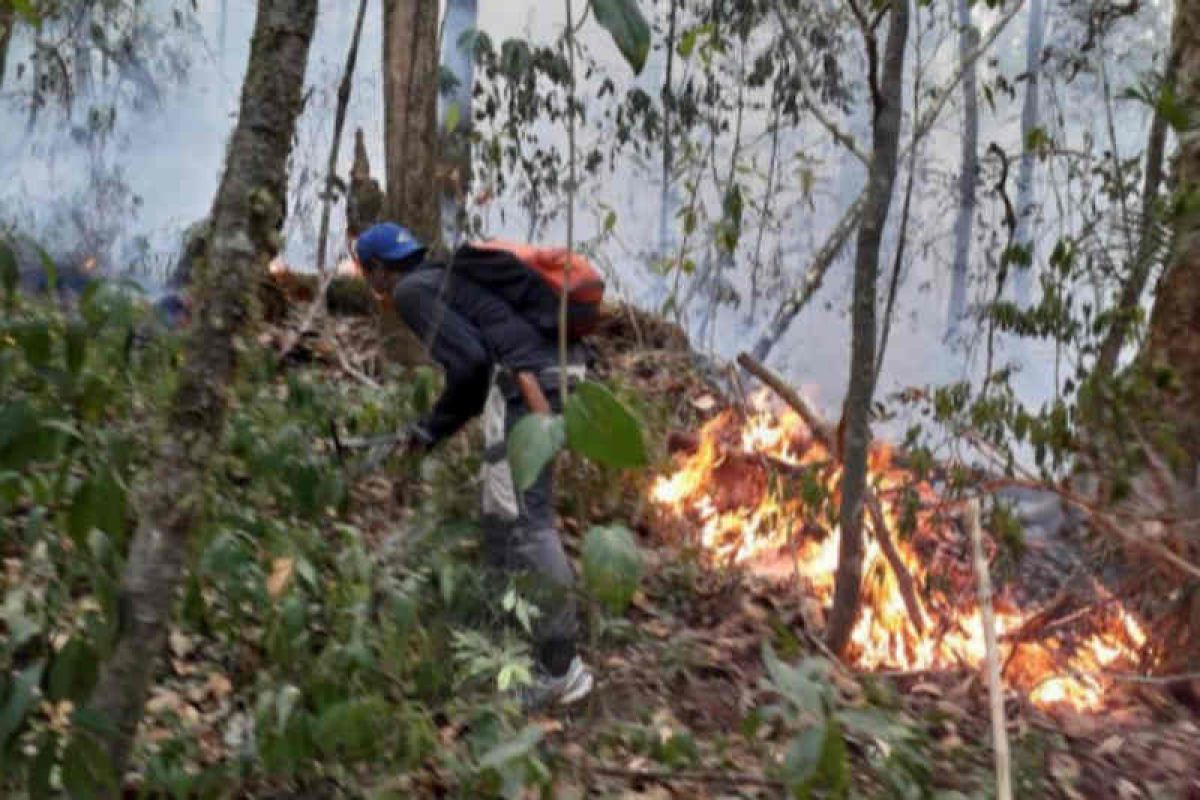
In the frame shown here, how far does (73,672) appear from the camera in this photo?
1.98m

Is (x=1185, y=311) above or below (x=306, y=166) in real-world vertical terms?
below

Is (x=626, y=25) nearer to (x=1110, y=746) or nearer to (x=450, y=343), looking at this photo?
(x=450, y=343)

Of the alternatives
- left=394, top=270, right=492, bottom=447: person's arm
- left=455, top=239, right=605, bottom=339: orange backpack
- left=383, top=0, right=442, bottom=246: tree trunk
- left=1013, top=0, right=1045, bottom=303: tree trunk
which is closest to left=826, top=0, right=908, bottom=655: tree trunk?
left=455, top=239, right=605, bottom=339: orange backpack

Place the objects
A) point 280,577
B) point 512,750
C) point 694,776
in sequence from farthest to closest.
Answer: point 694,776, point 280,577, point 512,750

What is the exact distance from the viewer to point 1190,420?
211 inches

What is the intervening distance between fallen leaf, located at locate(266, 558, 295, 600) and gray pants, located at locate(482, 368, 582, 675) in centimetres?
130

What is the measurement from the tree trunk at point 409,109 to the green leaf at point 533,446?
5694mm

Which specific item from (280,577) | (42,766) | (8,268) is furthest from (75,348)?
(280,577)

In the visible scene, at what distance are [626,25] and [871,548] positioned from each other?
4.66 meters

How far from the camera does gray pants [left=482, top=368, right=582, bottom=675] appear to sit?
13.9 ft

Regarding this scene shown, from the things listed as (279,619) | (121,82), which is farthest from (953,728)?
(121,82)

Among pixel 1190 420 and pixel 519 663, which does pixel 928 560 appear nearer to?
pixel 1190 420

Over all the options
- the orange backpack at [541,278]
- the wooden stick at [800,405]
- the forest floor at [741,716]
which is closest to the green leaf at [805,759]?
the forest floor at [741,716]

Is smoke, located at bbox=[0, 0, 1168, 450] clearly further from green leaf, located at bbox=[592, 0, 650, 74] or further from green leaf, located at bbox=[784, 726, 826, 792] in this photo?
green leaf, located at bbox=[592, 0, 650, 74]
